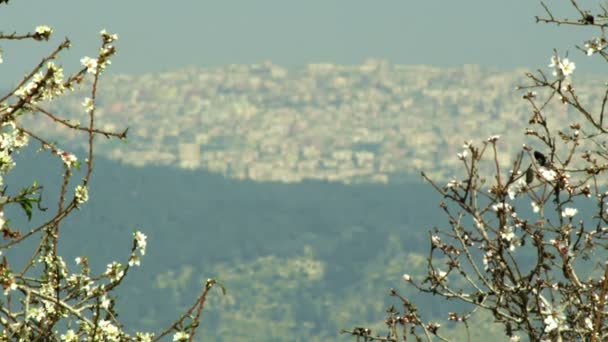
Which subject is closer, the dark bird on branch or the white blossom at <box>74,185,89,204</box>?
the white blossom at <box>74,185,89,204</box>

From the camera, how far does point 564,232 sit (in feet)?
55.4

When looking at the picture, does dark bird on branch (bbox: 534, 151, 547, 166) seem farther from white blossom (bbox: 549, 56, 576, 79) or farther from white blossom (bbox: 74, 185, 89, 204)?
white blossom (bbox: 74, 185, 89, 204)

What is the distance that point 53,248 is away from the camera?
11.7 metres

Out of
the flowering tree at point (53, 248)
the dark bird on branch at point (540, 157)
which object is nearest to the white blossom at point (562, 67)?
the dark bird on branch at point (540, 157)

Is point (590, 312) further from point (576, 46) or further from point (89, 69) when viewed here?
point (89, 69)

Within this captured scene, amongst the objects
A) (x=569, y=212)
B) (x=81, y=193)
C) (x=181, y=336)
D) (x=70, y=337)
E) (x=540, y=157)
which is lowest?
(x=181, y=336)

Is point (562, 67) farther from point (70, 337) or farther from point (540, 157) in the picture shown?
point (70, 337)

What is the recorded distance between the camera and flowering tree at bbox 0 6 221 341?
11.0 meters

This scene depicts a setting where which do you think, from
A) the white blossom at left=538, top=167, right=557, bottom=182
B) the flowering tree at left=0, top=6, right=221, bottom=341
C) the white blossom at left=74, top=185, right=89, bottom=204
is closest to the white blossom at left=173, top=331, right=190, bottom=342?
the flowering tree at left=0, top=6, right=221, bottom=341

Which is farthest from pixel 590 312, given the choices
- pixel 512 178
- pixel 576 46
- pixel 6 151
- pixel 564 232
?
pixel 6 151

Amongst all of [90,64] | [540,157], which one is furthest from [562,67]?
[90,64]

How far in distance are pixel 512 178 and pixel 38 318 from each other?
8993 millimetres

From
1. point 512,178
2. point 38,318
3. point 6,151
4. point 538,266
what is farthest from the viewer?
point 512,178

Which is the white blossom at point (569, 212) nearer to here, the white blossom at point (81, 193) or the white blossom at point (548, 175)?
the white blossom at point (548, 175)
